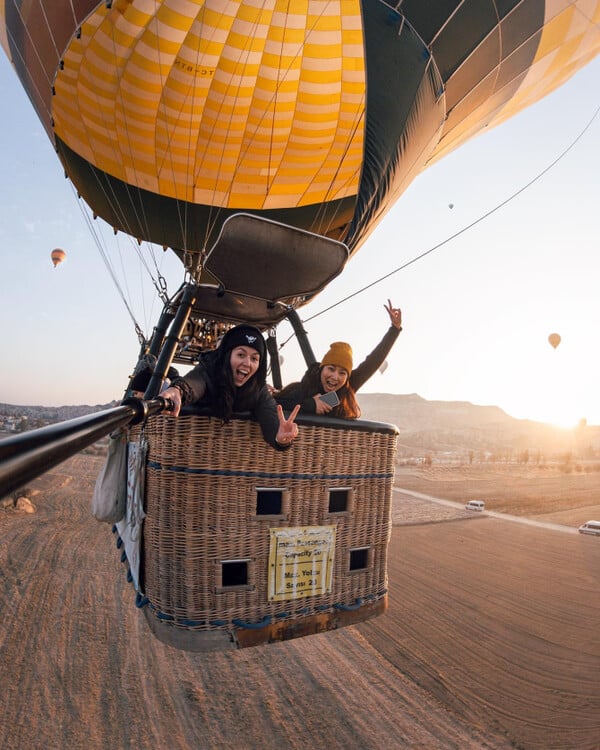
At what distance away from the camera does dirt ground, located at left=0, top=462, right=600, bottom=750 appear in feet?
12.4

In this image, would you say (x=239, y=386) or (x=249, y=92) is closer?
(x=239, y=386)

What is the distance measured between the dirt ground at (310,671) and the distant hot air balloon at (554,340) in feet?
61.5

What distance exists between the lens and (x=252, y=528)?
1606 millimetres

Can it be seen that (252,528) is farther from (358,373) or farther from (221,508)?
(358,373)

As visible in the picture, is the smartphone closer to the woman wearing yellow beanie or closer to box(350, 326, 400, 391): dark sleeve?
the woman wearing yellow beanie

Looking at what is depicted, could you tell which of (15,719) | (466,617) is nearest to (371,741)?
(15,719)

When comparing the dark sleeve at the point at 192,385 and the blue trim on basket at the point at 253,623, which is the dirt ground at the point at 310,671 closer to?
the blue trim on basket at the point at 253,623

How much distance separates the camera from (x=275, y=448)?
1549mm

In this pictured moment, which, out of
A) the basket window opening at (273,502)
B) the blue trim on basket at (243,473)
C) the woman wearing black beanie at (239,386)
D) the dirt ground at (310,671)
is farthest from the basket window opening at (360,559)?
the dirt ground at (310,671)

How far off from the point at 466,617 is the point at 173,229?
7114mm

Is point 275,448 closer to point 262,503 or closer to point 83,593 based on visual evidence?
point 262,503

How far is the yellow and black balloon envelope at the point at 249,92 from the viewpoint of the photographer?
12.9 feet

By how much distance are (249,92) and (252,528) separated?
5789 mm

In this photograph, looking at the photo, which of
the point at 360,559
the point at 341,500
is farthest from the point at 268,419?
the point at 360,559
